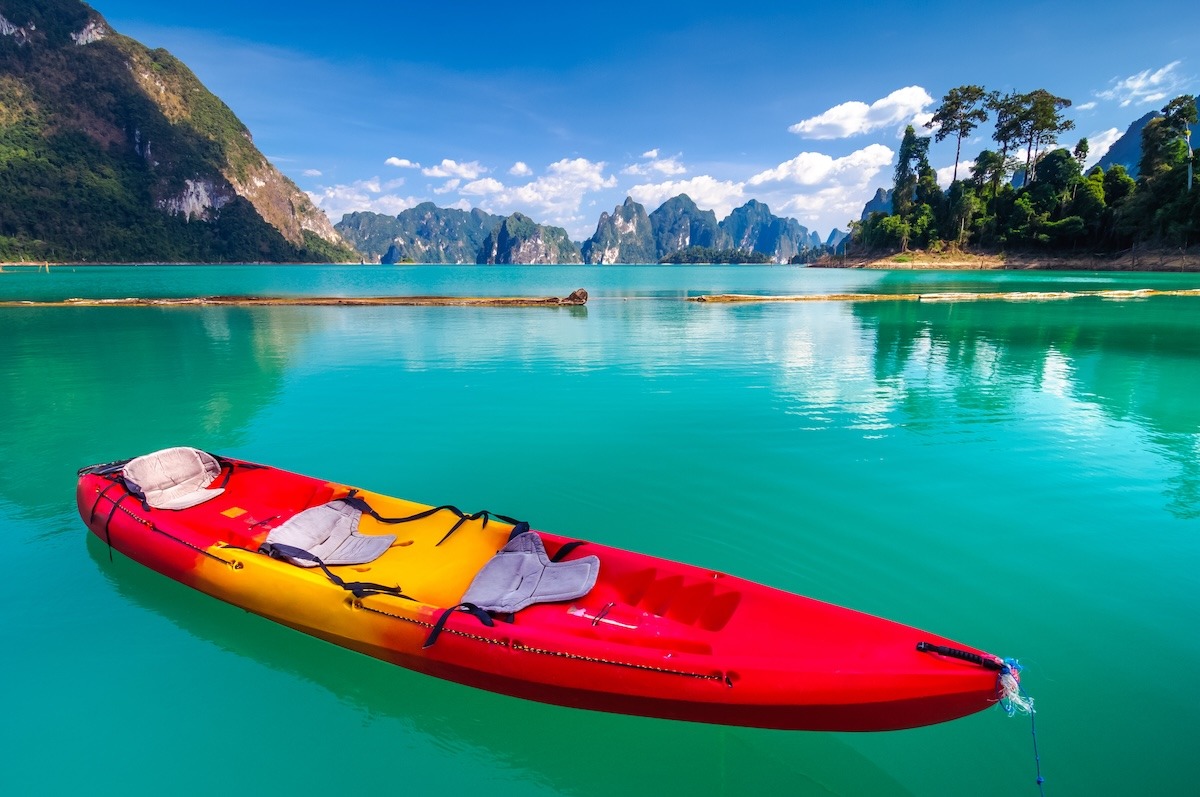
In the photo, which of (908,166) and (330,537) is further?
(908,166)

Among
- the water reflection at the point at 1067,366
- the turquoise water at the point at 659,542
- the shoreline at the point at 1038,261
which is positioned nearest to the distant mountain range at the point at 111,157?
the turquoise water at the point at 659,542

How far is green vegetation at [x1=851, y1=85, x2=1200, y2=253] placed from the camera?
202 feet

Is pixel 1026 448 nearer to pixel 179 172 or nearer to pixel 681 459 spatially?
pixel 681 459

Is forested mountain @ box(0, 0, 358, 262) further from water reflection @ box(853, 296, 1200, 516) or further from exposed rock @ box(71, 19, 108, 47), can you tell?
water reflection @ box(853, 296, 1200, 516)

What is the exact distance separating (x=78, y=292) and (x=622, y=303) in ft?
148

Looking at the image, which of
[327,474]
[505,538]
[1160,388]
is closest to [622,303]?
[1160,388]

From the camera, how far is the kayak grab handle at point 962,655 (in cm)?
357

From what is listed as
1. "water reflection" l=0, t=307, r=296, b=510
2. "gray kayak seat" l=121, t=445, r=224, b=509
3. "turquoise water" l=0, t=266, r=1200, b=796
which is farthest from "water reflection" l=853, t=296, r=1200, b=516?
"water reflection" l=0, t=307, r=296, b=510

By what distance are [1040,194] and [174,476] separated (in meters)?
102

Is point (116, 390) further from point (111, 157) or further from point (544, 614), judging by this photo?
point (111, 157)

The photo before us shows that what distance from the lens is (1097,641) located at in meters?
5.43

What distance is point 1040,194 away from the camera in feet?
258

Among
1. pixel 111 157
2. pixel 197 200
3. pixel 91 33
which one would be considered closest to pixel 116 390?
pixel 197 200

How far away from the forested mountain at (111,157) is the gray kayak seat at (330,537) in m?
158
